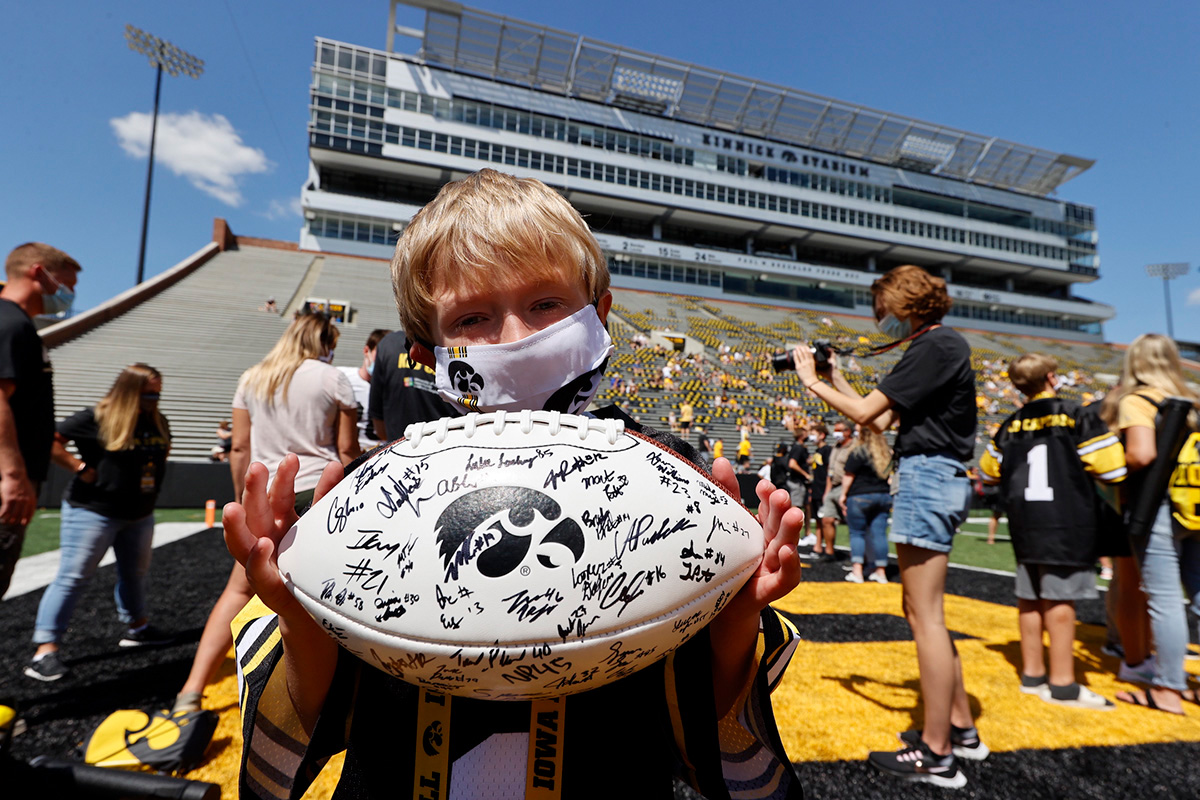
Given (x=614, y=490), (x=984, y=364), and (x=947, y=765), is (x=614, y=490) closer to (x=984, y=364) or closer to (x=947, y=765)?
(x=947, y=765)

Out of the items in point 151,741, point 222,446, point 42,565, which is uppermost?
point 222,446

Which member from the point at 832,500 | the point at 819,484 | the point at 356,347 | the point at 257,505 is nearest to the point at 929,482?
the point at 257,505

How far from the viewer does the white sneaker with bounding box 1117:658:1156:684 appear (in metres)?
3.29

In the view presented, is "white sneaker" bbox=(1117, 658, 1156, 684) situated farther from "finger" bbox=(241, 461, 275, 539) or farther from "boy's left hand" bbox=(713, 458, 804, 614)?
→ "finger" bbox=(241, 461, 275, 539)

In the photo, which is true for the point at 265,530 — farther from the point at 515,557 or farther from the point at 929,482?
the point at 929,482

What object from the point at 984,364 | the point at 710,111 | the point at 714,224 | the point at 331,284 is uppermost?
the point at 710,111

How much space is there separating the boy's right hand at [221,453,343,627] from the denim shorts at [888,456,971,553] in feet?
6.68

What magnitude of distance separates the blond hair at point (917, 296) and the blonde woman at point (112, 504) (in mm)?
4040

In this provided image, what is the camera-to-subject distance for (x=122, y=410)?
350 cm

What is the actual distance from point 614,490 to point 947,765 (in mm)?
2294

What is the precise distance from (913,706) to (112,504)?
4.44 m

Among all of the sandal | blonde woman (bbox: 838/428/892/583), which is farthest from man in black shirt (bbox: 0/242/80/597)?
blonde woman (bbox: 838/428/892/583)

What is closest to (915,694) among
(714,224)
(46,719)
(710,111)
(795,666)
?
(795,666)

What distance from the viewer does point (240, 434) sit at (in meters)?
3.01
